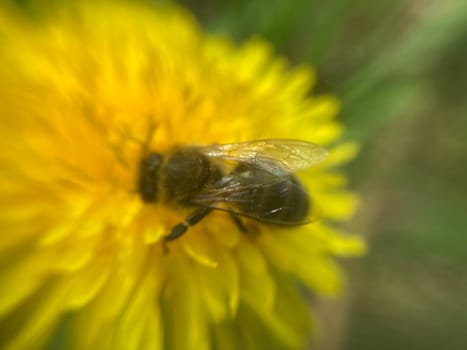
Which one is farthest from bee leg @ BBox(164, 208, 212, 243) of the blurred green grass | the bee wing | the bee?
the blurred green grass

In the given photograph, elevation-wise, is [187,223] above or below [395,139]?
below

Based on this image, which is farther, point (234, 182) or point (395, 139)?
point (395, 139)

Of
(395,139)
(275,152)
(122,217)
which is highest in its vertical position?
(395,139)

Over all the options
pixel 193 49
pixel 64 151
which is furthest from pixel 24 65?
pixel 193 49

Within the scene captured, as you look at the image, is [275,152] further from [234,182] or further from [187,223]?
[187,223]

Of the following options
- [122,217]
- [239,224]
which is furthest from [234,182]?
[122,217]

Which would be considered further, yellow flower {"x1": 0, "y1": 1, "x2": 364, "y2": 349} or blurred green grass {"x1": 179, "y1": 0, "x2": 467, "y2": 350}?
blurred green grass {"x1": 179, "y1": 0, "x2": 467, "y2": 350}

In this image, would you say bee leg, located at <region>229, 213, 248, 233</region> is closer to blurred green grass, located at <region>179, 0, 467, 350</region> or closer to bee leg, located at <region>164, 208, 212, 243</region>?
bee leg, located at <region>164, 208, 212, 243</region>
